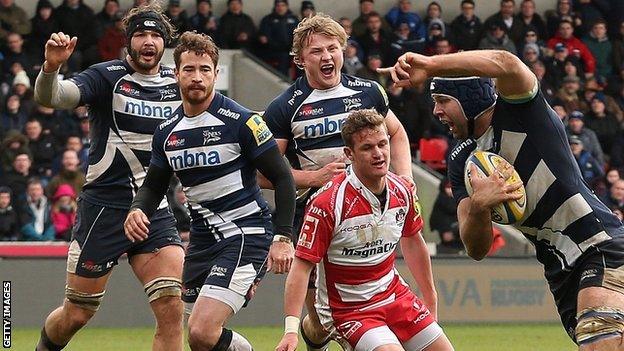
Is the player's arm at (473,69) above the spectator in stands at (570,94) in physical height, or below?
above

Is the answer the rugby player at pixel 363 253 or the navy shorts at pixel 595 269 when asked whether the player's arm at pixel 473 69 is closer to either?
the navy shorts at pixel 595 269

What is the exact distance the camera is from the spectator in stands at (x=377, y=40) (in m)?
22.0

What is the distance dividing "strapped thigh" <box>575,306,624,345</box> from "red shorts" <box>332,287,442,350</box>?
3.48 feet

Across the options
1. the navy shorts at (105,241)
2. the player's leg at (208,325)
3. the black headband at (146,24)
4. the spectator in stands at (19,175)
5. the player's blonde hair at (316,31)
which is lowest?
the spectator in stands at (19,175)

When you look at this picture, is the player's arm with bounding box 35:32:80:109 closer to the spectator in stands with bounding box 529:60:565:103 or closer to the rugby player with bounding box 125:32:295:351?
the rugby player with bounding box 125:32:295:351

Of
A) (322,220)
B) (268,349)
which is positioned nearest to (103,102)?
(322,220)

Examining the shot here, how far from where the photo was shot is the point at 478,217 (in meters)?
7.35

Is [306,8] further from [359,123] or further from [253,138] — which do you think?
[359,123]

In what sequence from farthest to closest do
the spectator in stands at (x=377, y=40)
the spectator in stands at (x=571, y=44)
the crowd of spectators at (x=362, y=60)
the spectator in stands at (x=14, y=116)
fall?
1. the spectator in stands at (x=571, y=44)
2. the spectator in stands at (x=377, y=40)
3. the spectator in stands at (x=14, y=116)
4. the crowd of spectators at (x=362, y=60)

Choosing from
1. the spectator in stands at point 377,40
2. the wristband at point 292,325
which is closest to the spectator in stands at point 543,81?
the spectator in stands at point 377,40

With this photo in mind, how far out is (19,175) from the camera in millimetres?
17797

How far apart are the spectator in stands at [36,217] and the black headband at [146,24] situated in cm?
787

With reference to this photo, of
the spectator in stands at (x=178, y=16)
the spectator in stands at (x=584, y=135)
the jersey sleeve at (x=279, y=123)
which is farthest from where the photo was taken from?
the spectator in stands at (x=178, y=16)

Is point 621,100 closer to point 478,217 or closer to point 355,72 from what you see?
point 355,72
